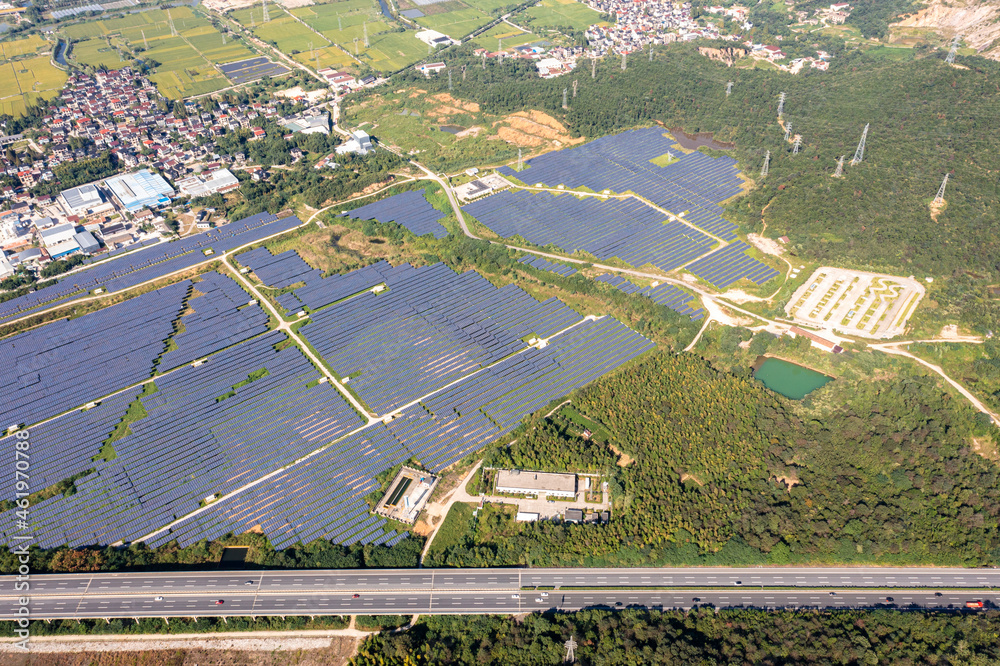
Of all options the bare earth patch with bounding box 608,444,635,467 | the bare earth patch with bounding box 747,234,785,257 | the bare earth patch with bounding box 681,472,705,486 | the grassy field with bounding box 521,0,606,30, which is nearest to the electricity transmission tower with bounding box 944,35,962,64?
the bare earth patch with bounding box 747,234,785,257

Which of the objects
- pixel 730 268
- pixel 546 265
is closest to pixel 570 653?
pixel 546 265

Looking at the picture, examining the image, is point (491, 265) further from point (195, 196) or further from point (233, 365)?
point (195, 196)

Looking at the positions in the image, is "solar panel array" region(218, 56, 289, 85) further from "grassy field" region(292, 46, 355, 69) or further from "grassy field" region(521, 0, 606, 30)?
"grassy field" region(521, 0, 606, 30)

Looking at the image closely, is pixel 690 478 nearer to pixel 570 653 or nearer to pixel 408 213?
pixel 570 653

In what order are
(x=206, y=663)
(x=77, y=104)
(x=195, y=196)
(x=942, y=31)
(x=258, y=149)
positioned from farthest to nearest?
(x=942, y=31), (x=77, y=104), (x=258, y=149), (x=195, y=196), (x=206, y=663)

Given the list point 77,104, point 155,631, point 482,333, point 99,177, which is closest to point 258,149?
point 99,177

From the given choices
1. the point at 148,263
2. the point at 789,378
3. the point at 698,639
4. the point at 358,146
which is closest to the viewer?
the point at 698,639
